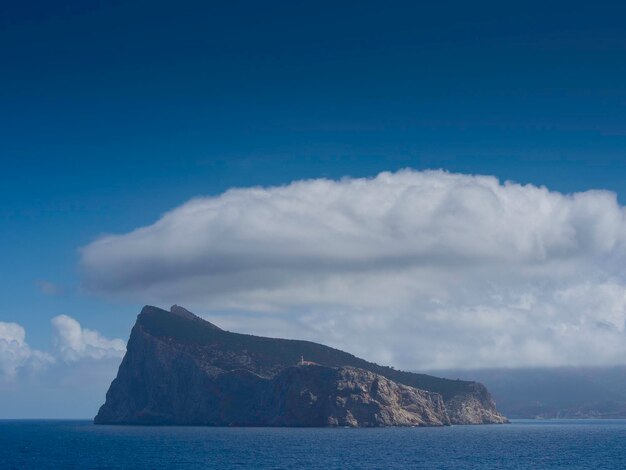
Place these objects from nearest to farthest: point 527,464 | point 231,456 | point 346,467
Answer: point 346,467, point 527,464, point 231,456

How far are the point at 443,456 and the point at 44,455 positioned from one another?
306 feet

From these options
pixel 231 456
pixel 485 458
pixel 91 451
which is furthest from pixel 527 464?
pixel 91 451

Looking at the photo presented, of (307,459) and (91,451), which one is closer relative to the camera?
(307,459)

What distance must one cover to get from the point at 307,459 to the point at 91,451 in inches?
2343

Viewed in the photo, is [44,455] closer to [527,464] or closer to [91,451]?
[91,451]

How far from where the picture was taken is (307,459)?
170125 millimetres

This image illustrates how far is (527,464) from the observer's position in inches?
6501

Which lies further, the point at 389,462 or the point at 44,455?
the point at 44,455

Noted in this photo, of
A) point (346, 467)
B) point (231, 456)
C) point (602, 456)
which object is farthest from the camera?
point (602, 456)

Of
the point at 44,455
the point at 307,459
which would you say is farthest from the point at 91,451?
the point at 307,459

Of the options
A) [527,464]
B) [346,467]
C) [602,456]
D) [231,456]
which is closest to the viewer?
[346,467]

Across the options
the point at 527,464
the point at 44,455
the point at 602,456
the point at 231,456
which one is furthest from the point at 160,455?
the point at 602,456

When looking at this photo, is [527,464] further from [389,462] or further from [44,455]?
[44,455]

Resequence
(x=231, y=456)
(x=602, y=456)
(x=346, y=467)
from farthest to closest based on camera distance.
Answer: (x=602, y=456)
(x=231, y=456)
(x=346, y=467)
